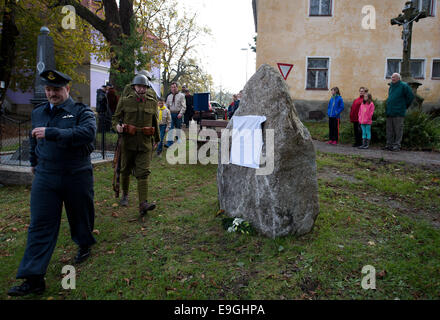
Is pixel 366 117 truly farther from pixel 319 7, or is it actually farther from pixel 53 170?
pixel 319 7

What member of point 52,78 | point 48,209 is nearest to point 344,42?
point 52,78

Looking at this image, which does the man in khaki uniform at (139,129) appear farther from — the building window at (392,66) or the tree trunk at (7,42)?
the building window at (392,66)

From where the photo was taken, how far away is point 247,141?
4.82 metres

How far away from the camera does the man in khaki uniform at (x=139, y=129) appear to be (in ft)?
17.9

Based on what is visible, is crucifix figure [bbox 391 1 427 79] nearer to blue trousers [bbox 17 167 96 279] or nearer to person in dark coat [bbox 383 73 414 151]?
person in dark coat [bbox 383 73 414 151]

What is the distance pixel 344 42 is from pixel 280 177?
16.8 metres

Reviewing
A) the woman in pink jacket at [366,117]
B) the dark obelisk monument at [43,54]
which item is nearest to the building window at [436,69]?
the woman in pink jacket at [366,117]

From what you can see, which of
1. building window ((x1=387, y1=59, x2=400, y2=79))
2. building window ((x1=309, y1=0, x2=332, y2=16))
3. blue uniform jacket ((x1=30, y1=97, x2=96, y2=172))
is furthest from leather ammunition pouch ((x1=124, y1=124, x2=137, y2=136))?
building window ((x1=387, y1=59, x2=400, y2=79))

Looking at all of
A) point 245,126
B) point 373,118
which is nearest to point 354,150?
point 373,118

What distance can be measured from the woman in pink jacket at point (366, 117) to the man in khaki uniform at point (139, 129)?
7.33 m

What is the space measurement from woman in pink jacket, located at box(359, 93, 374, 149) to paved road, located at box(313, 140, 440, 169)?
1.25 feet
